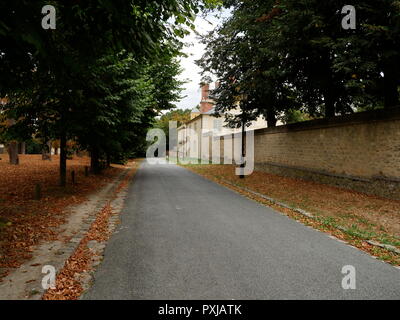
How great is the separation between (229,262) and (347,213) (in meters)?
5.36

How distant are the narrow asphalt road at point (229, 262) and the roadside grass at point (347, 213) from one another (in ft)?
1.70

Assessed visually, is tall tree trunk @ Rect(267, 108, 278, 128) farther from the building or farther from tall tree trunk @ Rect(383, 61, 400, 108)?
the building

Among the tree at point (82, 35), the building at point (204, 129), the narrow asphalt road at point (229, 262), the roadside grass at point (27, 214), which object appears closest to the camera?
the tree at point (82, 35)

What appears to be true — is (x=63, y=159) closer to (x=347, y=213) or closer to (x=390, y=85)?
(x=347, y=213)

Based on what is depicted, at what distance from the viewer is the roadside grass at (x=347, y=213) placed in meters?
5.99

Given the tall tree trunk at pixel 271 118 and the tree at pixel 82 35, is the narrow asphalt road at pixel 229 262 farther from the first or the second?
the tall tree trunk at pixel 271 118

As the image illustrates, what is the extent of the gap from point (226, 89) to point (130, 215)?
607 inches

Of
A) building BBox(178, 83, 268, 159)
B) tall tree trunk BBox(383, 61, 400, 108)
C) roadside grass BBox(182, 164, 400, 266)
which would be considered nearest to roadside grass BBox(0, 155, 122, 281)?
roadside grass BBox(182, 164, 400, 266)

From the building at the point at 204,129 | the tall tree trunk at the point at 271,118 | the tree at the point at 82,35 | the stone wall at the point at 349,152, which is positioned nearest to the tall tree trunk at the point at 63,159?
the tree at the point at 82,35

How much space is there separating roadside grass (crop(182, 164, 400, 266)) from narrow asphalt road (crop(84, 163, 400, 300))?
1.70 feet

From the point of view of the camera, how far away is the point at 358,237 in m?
6.16

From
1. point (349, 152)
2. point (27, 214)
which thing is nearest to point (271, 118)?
point (349, 152)

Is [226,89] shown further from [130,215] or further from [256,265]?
[256,265]
